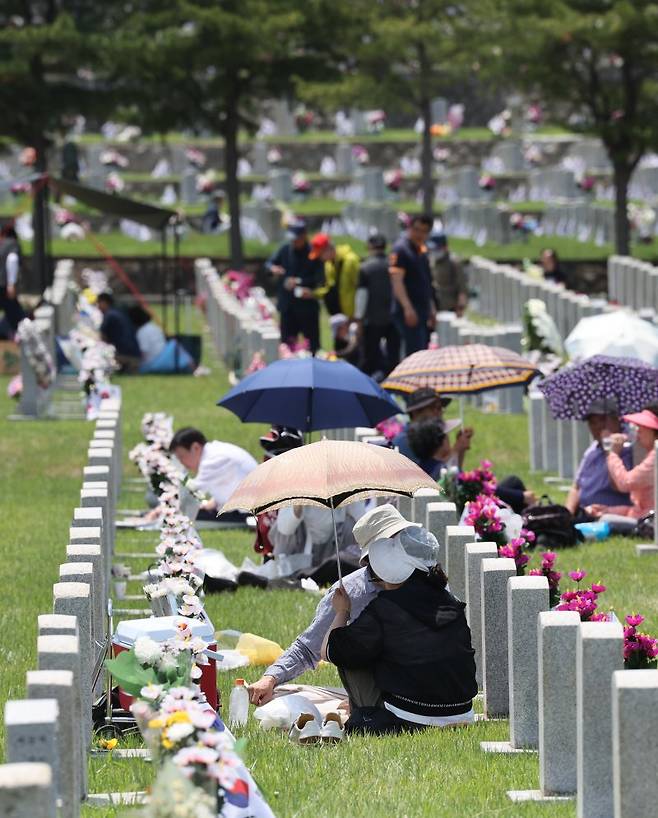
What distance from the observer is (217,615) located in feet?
42.5

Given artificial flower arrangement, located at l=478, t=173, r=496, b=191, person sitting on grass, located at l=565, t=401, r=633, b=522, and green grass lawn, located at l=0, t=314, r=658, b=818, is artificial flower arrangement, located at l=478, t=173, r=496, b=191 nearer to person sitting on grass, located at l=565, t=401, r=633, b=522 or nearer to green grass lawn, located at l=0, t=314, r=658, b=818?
green grass lawn, located at l=0, t=314, r=658, b=818

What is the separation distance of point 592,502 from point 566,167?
136ft

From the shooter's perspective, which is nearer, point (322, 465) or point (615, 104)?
point (322, 465)

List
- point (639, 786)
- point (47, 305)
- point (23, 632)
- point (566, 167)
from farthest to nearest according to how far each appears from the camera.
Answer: point (566, 167) → point (47, 305) → point (23, 632) → point (639, 786)

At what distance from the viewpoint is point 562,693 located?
8.45 m

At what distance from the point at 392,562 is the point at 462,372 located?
24.1 feet

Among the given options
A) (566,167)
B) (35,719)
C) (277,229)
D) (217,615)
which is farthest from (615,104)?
(35,719)

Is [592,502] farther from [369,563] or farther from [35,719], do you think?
[35,719]

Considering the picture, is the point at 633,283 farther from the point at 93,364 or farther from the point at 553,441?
the point at 553,441

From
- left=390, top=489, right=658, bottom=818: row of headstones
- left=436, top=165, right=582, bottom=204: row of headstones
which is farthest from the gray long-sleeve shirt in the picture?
left=436, top=165, right=582, bottom=204: row of headstones

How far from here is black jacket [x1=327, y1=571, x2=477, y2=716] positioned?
961cm

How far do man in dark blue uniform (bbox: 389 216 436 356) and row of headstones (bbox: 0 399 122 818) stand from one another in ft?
35.4

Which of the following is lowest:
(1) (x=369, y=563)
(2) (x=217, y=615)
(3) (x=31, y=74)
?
(2) (x=217, y=615)

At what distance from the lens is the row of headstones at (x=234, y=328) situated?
76.5ft
